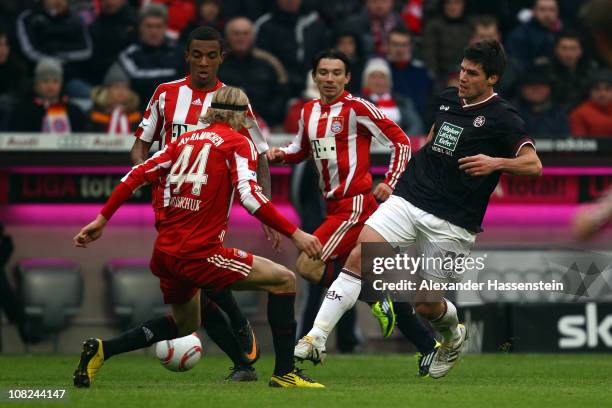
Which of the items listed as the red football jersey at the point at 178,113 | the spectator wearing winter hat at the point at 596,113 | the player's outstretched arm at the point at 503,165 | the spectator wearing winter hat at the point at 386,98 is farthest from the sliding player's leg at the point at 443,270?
the spectator wearing winter hat at the point at 596,113

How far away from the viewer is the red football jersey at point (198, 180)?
28.2 feet

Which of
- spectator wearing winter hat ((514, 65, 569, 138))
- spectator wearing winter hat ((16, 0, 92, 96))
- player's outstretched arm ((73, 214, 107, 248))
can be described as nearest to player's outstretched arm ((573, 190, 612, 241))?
player's outstretched arm ((73, 214, 107, 248))

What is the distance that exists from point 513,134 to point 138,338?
113 inches

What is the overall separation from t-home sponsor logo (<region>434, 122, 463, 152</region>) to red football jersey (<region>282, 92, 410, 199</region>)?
1161mm

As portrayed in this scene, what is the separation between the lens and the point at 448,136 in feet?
31.0

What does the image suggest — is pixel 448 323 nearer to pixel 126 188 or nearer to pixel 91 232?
pixel 126 188

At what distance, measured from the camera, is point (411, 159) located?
9.92 meters

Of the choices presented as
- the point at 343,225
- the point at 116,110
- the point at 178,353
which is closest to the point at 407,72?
the point at 116,110

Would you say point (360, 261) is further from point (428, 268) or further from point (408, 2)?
point (408, 2)

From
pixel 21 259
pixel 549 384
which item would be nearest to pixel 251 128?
pixel 549 384

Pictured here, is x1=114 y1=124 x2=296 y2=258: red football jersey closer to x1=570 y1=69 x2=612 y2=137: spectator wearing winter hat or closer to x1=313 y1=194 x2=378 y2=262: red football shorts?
x1=313 y1=194 x2=378 y2=262: red football shorts

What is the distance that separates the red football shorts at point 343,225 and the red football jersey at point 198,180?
215 cm

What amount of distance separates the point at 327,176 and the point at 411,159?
107 cm

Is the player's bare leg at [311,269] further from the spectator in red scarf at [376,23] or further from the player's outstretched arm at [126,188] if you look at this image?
the spectator in red scarf at [376,23]
